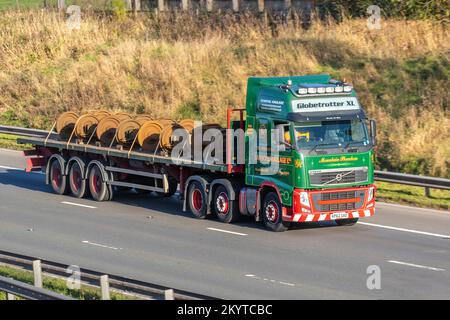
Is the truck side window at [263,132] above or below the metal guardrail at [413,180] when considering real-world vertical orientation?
above

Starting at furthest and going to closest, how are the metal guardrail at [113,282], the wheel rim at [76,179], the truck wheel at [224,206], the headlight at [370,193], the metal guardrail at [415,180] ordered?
the wheel rim at [76,179] < the metal guardrail at [415,180] < the truck wheel at [224,206] < the headlight at [370,193] < the metal guardrail at [113,282]

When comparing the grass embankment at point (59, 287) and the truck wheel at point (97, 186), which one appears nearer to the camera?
the grass embankment at point (59, 287)

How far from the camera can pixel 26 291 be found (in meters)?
12.9

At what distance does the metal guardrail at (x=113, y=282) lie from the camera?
40.5ft

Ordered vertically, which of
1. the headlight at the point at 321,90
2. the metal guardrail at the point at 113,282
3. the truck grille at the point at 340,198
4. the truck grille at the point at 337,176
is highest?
the headlight at the point at 321,90

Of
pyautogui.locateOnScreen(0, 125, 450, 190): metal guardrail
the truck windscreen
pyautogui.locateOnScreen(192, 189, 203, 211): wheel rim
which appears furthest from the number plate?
pyautogui.locateOnScreen(0, 125, 450, 190): metal guardrail

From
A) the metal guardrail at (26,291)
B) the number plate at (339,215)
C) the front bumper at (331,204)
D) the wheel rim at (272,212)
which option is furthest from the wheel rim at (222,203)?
the metal guardrail at (26,291)

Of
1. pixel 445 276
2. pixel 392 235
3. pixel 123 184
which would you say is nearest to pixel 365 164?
pixel 392 235

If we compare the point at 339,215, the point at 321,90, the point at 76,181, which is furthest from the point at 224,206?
the point at 76,181

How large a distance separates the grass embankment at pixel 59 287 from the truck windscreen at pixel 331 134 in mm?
5982

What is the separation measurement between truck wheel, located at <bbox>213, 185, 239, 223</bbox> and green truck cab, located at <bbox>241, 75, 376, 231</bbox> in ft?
2.29

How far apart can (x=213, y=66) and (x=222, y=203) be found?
50.0 ft

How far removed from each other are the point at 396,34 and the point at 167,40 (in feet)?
33.3

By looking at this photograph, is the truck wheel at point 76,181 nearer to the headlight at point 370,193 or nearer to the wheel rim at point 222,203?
the wheel rim at point 222,203
